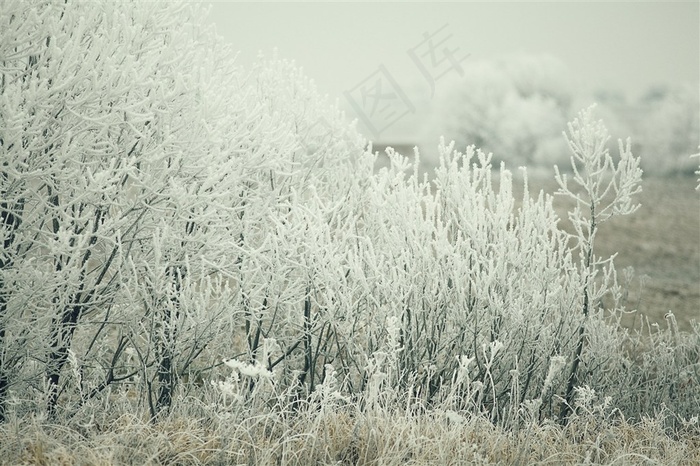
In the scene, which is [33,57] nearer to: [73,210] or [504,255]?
[73,210]

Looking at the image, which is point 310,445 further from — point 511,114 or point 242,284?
point 511,114

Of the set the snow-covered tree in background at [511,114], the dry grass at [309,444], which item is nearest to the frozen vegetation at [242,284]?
the dry grass at [309,444]

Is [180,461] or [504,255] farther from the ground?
[504,255]

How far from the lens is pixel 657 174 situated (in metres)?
26.6

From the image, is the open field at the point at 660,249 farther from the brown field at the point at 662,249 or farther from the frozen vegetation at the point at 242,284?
the frozen vegetation at the point at 242,284

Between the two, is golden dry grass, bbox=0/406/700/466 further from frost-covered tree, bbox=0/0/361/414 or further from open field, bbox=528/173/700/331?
open field, bbox=528/173/700/331

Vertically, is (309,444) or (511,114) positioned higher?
(511,114)

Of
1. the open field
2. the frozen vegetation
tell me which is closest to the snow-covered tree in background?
the open field

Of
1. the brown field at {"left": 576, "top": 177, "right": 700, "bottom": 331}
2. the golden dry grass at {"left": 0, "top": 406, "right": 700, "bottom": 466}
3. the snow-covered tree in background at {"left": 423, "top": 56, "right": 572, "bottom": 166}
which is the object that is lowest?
the golden dry grass at {"left": 0, "top": 406, "right": 700, "bottom": 466}

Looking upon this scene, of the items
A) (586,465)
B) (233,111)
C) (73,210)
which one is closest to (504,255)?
(586,465)

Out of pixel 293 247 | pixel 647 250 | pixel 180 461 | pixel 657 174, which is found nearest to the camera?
pixel 180 461

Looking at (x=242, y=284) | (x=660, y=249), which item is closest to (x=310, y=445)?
(x=242, y=284)

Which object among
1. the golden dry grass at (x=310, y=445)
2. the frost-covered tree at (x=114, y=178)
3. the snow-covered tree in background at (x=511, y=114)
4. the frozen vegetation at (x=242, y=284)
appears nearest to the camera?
the golden dry grass at (x=310, y=445)

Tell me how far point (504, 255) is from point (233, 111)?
2427 millimetres
